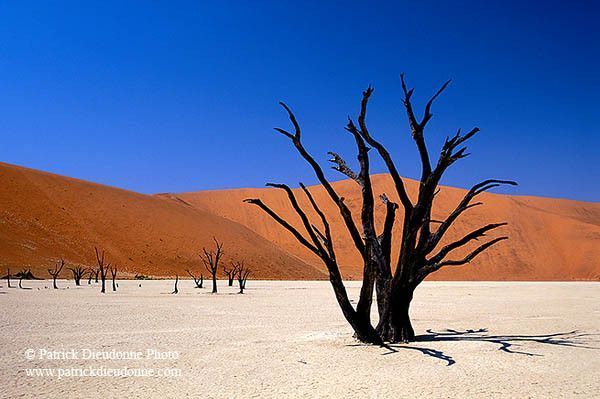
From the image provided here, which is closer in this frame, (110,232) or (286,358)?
(286,358)

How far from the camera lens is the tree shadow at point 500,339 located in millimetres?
9828

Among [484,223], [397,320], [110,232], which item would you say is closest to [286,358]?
[397,320]

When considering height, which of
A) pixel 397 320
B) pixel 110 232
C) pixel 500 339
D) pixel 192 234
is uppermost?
pixel 192 234

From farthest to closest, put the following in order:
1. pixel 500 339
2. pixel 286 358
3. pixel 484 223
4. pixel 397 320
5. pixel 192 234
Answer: pixel 484 223 → pixel 192 234 → pixel 500 339 → pixel 397 320 → pixel 286 358

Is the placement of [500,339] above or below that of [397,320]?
below

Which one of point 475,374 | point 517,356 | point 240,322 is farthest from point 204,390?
point 240,322

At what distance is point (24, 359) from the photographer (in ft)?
29.6

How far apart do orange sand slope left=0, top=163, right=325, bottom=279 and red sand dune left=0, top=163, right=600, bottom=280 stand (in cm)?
11

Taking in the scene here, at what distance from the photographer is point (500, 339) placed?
11.6 metres

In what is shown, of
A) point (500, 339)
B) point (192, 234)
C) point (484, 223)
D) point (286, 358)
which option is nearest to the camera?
point (286, 358)

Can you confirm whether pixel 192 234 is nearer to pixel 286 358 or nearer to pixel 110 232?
pixel 110 232

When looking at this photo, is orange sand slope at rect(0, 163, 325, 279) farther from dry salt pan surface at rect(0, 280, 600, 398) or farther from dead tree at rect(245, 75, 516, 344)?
dead tree at rect(245, 75, 516, 344)

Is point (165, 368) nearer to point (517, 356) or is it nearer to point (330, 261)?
point (330, 261)

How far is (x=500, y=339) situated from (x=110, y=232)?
55076 mm
